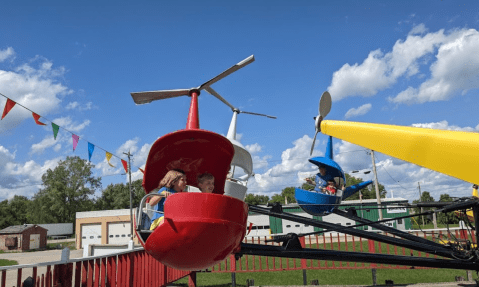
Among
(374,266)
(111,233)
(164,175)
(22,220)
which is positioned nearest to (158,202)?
(164,175)

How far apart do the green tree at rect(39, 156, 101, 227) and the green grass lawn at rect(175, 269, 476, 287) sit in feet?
208

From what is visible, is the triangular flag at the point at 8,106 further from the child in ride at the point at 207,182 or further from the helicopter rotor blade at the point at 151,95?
the child in ride at the point at 207,182

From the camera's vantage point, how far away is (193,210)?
2.40 metres

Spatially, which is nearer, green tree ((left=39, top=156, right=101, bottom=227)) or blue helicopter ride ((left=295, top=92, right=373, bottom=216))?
blue helicopter ride ((left=295, top=92, right=373, bottom=216))

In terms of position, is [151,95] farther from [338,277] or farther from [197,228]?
[338,277]

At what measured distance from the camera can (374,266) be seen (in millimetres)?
Result: 9258

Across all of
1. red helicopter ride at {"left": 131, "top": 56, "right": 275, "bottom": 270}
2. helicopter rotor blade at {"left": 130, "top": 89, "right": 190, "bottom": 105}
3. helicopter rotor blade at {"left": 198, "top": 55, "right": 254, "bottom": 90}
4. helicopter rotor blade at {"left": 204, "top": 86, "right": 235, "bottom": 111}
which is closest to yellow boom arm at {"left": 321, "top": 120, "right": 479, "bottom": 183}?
red helicopter ride at {"left": 131, "top": 56, "right": 275, "bottom": 270}

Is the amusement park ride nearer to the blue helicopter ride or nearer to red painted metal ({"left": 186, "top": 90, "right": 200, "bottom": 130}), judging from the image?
red painted metal ({"left": 186, "top": 90, "right": 200, "bottom": 130})

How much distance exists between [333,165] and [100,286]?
439 centimetres

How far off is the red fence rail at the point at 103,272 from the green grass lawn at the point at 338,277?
2.25 m

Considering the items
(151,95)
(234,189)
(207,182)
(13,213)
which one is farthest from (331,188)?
(13,213)

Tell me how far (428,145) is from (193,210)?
1482 millimetres

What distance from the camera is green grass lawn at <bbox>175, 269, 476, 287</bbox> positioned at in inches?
385

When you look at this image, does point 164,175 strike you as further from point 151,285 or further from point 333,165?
point 151,285
